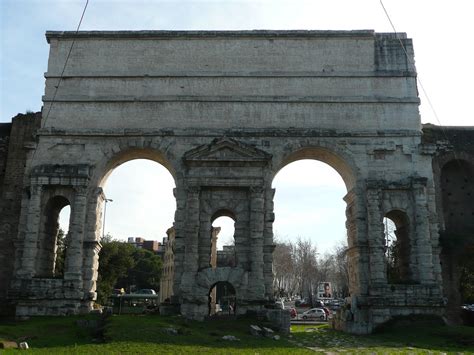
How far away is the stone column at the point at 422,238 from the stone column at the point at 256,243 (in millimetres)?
6033

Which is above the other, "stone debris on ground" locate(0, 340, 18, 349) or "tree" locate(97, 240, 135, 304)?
"tree" locate(97, 240, 135, 304)

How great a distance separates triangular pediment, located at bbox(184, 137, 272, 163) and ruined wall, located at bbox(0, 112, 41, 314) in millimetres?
6817

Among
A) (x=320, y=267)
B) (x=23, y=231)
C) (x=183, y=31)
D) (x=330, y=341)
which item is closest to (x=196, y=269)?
(x=330, y=341)

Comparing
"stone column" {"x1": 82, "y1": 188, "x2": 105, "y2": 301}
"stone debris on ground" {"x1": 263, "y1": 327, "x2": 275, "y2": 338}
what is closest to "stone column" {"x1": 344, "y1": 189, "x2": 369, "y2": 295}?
"stone debris on ground" {"x1": 263, "y1": 327, "x2": 275, "y2": 338}

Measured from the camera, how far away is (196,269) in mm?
19531

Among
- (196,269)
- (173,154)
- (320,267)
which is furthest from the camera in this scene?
(320,267)

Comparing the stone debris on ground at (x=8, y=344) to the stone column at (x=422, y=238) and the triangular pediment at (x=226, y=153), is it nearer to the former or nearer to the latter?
the triangular pediment at (x=226, y=153)

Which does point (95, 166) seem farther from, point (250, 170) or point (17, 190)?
point (250, 170)

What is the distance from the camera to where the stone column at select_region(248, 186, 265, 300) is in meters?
19.2

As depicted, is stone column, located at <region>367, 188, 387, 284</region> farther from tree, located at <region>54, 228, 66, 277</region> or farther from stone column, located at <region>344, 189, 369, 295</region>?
tree, located at <region>54, 228, 66, 277</region>

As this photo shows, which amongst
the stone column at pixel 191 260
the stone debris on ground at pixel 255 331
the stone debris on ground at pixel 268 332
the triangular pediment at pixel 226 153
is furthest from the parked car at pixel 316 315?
the stone debris on ground at pixel 255 331

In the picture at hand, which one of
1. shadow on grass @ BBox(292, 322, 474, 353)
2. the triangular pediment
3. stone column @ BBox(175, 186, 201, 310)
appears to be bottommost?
shadow on grass @ BBox(292, 322, 474, 353)

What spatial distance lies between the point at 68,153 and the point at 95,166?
4.14 ft

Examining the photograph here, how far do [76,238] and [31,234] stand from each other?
1.73 m
